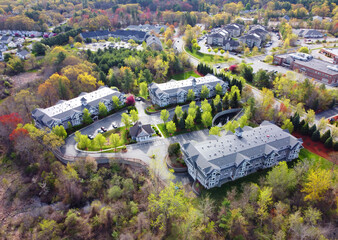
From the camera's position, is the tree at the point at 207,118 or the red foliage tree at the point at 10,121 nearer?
the red foliage tree at the point at 10,121

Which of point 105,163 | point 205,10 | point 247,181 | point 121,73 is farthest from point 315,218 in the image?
point 205,10

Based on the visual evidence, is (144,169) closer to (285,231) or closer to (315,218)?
(285,231)

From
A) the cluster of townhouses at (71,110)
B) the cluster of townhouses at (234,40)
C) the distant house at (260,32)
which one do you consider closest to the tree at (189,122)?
the cluster of townhouses at (71,110)

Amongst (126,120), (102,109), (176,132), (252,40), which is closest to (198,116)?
(176,132)

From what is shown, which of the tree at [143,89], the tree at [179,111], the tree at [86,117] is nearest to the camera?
the tree at [86,117]

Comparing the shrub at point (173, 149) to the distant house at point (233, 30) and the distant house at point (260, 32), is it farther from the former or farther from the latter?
the distant house at point (233, 30)

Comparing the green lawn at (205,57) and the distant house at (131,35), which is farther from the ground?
the distant house at (131,35)

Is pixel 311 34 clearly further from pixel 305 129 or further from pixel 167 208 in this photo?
pixel 167 208
